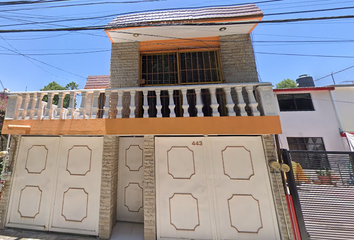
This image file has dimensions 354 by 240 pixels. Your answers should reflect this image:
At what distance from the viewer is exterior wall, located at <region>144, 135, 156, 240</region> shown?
2.75 m

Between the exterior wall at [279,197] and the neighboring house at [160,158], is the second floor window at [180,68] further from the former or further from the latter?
the exterior wall at [279,197]

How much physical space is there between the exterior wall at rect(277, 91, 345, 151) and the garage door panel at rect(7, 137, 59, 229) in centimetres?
994

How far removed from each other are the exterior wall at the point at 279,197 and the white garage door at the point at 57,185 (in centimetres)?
378

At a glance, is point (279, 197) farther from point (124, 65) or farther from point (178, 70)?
point (124, 65)

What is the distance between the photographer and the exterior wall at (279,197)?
254cm

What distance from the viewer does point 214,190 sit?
282 centimetres

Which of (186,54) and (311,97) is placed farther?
(311,97)

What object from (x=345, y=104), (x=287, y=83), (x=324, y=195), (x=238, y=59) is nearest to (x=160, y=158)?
(x=324, y=195)

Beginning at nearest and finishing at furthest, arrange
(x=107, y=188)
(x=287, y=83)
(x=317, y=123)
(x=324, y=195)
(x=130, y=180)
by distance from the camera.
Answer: (x=324, y=195) < (x=107, y=188) < (x=130, y=180) < (x=317, y=123) < (x=287, y=83)

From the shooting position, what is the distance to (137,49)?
4074 mm

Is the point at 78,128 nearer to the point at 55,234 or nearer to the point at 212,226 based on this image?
the point at 55,234

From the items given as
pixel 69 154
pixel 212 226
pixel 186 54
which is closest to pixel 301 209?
pixel 212 226

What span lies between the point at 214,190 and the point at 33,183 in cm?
426

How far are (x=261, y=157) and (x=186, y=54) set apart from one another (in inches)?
137
